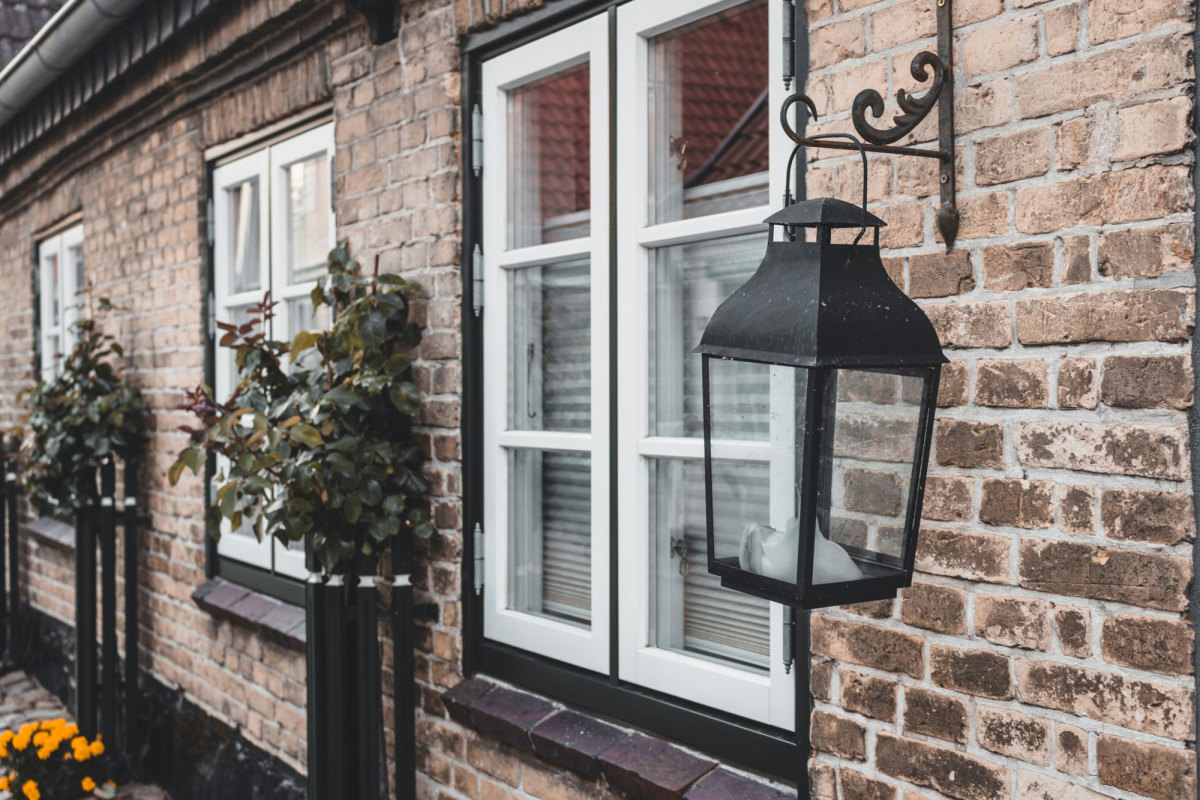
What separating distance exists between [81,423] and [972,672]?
4037 mm

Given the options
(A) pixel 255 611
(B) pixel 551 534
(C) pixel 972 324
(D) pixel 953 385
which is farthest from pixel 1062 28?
(A) pixel 255 611

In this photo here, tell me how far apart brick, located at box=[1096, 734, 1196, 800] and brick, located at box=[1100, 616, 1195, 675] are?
0.12 meters

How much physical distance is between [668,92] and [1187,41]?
119 cm

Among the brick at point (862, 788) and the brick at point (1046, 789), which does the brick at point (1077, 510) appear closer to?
the brick at point (1046, 789)

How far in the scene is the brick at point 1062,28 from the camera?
1.60 metres

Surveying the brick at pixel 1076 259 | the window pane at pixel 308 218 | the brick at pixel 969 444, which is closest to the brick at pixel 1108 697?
the brick at pixel 969 444

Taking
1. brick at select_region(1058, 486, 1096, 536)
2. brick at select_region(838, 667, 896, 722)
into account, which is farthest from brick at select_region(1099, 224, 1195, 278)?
brick at select_region(838, 667, 896, 722)

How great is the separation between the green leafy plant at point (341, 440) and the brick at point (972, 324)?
1546 mm

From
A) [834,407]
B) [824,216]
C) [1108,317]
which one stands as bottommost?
[834,407]

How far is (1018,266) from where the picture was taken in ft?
5.46

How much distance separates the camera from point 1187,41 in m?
1.47

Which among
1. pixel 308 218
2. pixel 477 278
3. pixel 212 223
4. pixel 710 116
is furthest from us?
pixel 212 223

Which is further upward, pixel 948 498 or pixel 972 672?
pixel 948 498

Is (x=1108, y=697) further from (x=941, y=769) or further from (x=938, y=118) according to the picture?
(x=938, y=118)
